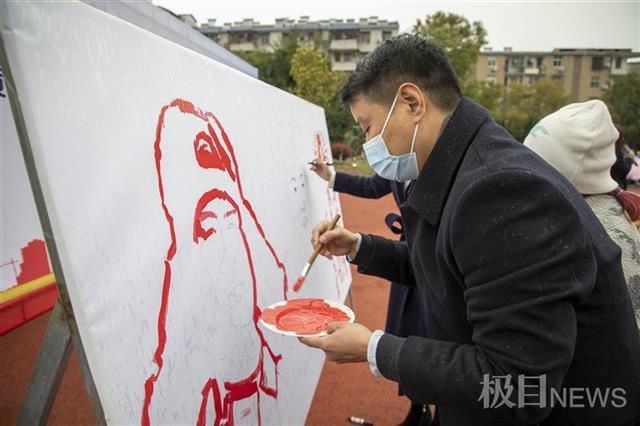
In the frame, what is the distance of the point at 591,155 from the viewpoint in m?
1.50

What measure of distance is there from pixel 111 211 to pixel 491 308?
2.54 ft

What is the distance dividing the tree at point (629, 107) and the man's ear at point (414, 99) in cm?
3017

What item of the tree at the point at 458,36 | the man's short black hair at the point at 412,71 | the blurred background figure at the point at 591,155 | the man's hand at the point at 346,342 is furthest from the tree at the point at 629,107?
the man's hand at the point at 346,342

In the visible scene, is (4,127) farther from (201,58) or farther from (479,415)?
(479,415)

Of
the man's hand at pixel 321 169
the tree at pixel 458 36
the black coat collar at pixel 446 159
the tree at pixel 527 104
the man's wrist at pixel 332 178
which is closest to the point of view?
the black coat collar at pixel 446 159

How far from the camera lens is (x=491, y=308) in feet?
2.78

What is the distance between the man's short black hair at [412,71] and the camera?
1.07 metres

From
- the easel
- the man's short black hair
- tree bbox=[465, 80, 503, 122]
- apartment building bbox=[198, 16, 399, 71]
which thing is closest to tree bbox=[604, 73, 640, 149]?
tree bbox=[465, 80, 503, 122]

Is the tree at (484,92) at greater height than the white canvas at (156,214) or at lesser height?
lesser

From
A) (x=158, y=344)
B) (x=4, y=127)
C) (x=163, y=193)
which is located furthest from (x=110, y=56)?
(x=4, y=127)

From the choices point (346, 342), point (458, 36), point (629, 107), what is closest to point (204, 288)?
point (346, 342)

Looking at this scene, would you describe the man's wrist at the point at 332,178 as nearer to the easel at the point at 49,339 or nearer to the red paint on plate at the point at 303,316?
the red paint on plate at the point at 303,316

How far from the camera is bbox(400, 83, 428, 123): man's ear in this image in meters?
1.07

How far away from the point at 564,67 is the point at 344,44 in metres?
21.8
